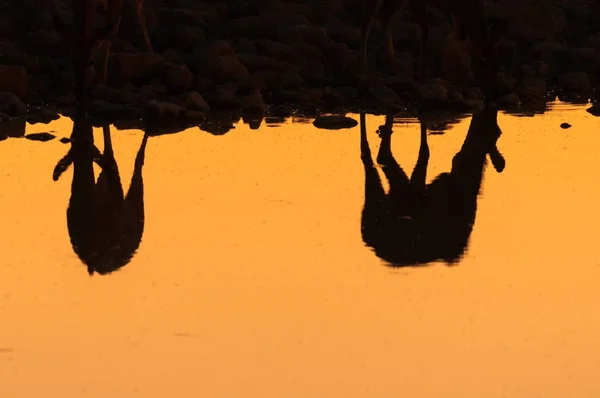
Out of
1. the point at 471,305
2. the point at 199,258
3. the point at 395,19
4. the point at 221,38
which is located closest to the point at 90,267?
the point at 199,258

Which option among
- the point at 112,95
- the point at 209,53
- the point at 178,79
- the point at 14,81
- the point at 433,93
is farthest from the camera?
the point at 209,53

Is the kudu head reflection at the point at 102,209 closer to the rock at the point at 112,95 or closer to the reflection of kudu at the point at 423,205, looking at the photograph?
the reflection of kudu at the point at 423,205

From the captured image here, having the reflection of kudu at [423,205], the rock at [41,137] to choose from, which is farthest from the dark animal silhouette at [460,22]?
the rock at [41,137]

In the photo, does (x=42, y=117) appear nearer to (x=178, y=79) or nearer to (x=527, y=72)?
(x=178, y=79)

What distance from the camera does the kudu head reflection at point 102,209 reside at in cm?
812

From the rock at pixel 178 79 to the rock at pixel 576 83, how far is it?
4073mm

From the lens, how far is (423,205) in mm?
9594

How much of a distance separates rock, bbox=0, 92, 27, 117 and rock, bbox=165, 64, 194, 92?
1.66m

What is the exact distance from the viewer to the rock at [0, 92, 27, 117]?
13.7 m

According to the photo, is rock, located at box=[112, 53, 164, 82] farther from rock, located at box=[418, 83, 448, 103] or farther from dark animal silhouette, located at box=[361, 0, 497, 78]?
rock, located at box=[418, 83, 448, 103]

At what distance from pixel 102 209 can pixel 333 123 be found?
4.12 m

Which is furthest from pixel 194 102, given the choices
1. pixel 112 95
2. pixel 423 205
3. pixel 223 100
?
pixel 423 205

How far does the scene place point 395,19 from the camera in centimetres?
1958

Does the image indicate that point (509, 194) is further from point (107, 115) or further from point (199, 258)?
point (107, 115)
